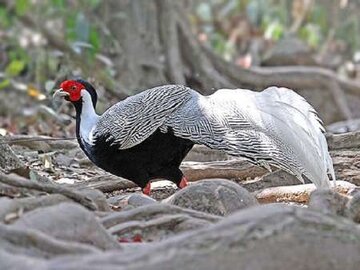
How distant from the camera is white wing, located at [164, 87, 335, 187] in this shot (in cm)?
517

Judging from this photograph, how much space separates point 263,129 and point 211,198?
119 centimetres

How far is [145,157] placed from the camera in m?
5.85

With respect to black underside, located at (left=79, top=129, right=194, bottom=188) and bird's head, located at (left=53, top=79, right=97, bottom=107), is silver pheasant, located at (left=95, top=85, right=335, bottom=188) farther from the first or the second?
bird's head, located at (left=53, top=79, right=97, bottom=107)

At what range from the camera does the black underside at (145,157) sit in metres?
5.72

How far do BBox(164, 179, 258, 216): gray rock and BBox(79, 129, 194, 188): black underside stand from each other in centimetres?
143

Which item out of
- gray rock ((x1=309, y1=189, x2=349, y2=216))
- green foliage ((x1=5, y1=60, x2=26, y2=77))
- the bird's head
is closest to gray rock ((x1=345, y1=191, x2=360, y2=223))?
gray rock ((x1=309, y1=189, x2=349, y2=216))

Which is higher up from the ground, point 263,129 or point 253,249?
point 253,249

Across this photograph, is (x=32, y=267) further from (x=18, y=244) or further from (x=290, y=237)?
(x=290, y=237)

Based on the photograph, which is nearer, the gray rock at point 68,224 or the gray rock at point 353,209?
the gray rock at point 68,224

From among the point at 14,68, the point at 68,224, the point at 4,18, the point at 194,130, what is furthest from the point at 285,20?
the point at 68,224

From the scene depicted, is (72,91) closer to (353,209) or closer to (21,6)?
(353,209)

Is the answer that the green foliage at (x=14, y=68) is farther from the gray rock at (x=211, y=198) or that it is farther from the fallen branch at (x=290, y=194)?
the gray rock at (x=211, y=198)

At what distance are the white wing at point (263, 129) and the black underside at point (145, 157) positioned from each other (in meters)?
0.16

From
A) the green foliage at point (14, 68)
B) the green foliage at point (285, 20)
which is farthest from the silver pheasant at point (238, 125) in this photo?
the green foliage at point (285, 20)
